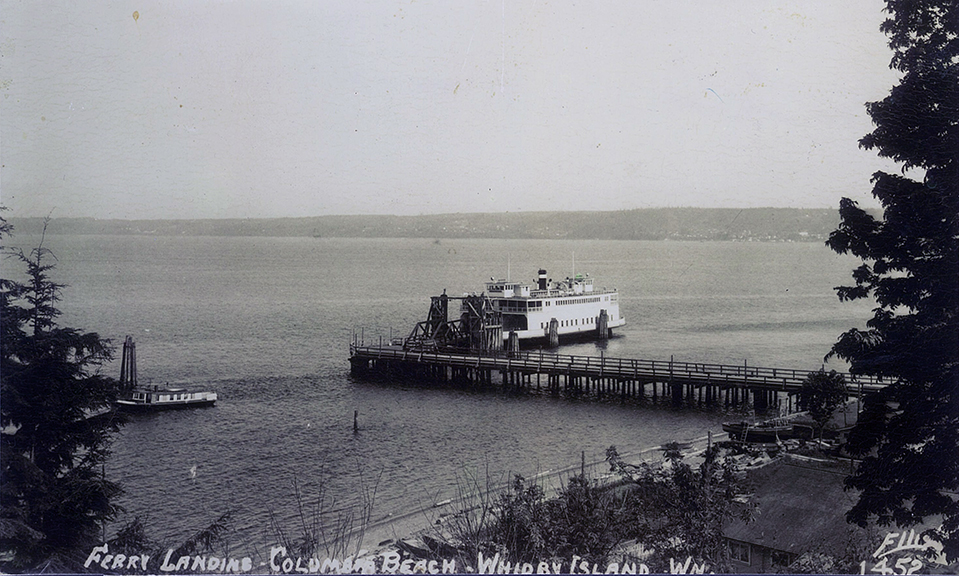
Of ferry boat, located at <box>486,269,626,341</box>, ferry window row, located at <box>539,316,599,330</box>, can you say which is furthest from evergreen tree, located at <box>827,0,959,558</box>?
ferry window row, located at <box>539,316,599,330</box>

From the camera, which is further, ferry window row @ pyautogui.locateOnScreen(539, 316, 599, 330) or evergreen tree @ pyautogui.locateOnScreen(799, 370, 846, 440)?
ferry window row @ pyautogui.locateOnScreen(539, 316, 599, 330)

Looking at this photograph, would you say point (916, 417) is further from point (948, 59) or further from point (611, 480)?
point (611, 480)

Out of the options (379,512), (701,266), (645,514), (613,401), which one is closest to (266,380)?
(613,401)

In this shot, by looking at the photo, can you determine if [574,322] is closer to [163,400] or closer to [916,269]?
[163,400]

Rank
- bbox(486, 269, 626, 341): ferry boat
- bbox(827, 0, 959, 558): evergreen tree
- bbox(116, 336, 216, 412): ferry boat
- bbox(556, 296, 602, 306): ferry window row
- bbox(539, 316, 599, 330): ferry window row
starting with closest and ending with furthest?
bbox(827, 0, 959, 558): evergreen tree < bbox(116, 336, 216, 412): ferry boat < bbox(486, 269, 626, 341): ferry boat < bbox(539, 316, 599, 330): ferry window row < bbox(556, 296, 602, 306): ferry window row

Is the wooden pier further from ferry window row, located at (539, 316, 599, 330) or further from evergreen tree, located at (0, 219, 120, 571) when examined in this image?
evergreen tree, located at (0, 219, 120, 571)

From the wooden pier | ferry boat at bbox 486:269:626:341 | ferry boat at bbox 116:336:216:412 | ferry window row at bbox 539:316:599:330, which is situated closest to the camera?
ferry boat at bbox 116:336:216:412

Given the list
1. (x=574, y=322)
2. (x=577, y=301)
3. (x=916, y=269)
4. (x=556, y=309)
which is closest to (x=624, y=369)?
(x=556, y=309)
